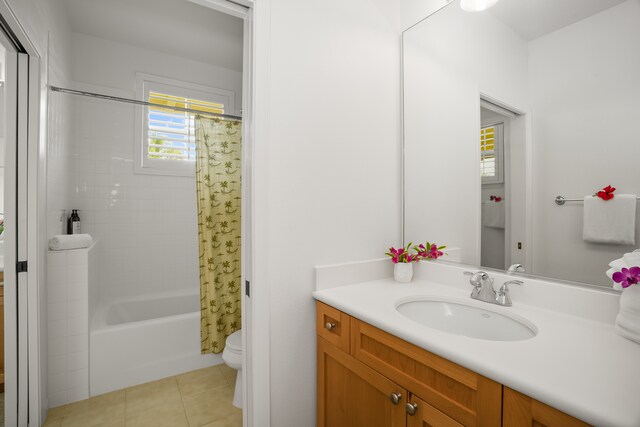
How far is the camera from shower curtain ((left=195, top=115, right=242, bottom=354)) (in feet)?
6.95

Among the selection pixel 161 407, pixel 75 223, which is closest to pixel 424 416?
pixel 161 407

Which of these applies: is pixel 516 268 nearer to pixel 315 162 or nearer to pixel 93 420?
pixel 315 162

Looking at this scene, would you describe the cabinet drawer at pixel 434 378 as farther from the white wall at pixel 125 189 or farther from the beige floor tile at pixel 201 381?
the white wall at pixel 125 189

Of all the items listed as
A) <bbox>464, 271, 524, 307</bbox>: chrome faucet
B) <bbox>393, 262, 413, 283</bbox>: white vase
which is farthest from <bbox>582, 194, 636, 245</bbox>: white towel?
<bbox>393, 262, 413, 283</bbox>: white vase

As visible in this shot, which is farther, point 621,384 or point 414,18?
point 414,18

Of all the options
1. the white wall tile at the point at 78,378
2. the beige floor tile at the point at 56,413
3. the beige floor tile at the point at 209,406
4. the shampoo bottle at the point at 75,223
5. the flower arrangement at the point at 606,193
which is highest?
the flower arrangement at the point at 606,193

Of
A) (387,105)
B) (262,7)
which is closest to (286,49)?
(262,7)

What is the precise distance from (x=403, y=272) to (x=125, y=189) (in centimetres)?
245

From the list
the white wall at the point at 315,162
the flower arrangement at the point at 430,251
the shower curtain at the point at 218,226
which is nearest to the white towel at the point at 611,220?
the flower arrangement at the point at 430,251

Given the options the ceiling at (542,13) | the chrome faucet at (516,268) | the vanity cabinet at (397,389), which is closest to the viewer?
the vanity cabinet at (397,389)

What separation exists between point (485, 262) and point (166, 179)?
2665 mm

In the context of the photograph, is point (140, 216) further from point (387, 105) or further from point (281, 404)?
point (387, 105)

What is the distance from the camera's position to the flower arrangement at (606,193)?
37.6 inches

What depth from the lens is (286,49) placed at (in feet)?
4.09
